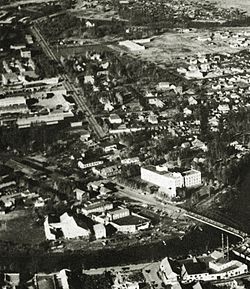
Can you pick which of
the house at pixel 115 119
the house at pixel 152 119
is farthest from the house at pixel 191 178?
the house at pixel 115 119

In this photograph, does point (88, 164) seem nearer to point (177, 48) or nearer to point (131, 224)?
point (131, 224)

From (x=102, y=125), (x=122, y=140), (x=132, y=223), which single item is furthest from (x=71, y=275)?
(x=102, y=125)

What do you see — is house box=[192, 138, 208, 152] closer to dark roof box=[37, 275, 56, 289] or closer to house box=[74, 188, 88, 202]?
house box=[74, 188, 88, 202]

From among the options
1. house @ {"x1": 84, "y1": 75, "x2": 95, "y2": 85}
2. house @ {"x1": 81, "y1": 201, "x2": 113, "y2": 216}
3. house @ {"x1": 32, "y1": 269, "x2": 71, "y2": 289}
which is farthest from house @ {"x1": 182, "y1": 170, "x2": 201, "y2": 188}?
house @ {"x1": 84, "y1": 75, "x2": 95, "y2": 85}

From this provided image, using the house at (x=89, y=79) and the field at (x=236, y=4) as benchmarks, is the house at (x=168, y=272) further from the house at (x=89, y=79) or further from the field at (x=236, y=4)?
the field at (x=236, y=4)

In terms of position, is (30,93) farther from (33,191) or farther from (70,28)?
(70,28)
